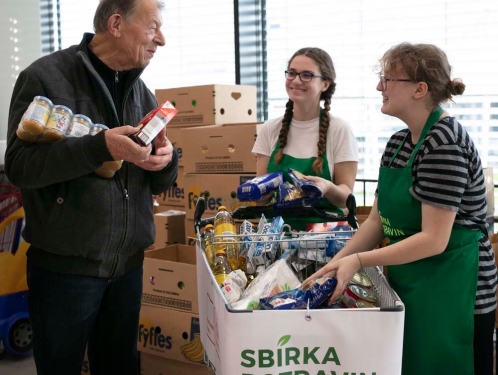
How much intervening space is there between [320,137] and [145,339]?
4.64ft

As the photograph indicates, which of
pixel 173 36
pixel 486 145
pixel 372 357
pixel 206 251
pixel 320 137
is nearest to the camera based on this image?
pixel 372 357

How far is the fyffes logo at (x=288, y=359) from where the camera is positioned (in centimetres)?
136

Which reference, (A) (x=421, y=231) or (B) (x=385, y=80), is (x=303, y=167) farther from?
(A) (x=421, y=231)

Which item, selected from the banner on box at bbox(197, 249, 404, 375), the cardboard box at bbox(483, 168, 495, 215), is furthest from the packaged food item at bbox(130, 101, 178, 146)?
the cardboard box at bbox(483, 168, 495, 215)

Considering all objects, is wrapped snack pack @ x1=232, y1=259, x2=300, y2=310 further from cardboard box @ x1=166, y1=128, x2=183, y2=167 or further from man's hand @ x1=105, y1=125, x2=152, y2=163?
cardboard box @ x1=166, y1=128, x2=183, y2=167

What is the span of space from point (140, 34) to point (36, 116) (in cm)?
46

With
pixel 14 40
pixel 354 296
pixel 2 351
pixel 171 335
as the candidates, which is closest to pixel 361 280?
pixel 354 296

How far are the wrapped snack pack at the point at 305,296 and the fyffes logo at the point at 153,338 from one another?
1.73m

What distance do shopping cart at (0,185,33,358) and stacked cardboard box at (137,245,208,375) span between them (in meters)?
0.94

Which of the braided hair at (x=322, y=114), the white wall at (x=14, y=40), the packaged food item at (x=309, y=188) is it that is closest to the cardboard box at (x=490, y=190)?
the braided hair at (x=322, y=114)

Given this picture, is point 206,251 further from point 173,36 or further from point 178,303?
point 173,36

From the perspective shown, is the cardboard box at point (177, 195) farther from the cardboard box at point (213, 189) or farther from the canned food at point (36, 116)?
the canned food at point (36, 116)

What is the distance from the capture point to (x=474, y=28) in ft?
11.5

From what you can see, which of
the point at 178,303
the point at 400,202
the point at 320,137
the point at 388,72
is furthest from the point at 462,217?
the point at 178,303
